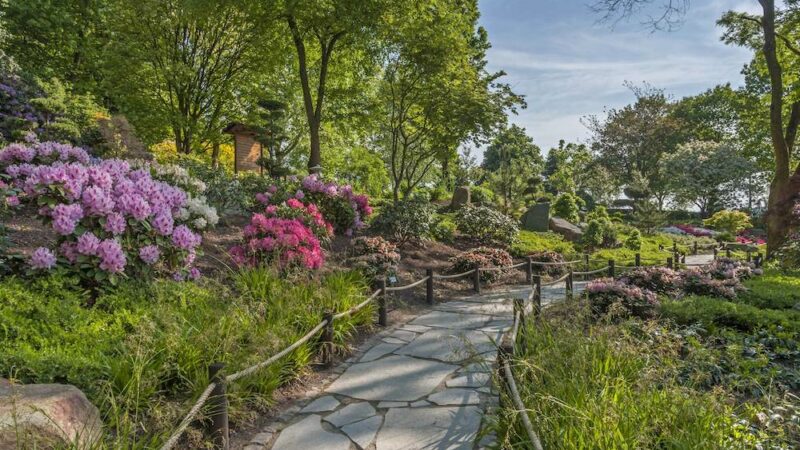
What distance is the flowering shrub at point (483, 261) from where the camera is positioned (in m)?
9.27

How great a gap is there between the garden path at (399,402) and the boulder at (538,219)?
12.8 metres

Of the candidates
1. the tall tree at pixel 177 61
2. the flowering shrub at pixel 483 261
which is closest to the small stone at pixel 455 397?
the flowering shrub at pixel 483 261

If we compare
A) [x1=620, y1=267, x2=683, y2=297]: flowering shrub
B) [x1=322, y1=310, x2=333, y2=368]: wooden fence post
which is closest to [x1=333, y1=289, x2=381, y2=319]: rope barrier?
[x1=322, y1=310, x2=333, y2=368]: wooden fence post

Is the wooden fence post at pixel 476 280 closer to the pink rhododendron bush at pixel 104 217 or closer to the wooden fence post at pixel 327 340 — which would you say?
the wooden fence post at pixel 327 340

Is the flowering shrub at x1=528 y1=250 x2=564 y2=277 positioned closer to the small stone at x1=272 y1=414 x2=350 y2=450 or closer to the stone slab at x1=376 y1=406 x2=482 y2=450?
the stone slab at x1=376 y1=406 x2=482 y2=450

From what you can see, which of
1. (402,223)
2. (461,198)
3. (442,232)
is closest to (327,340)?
(402,223)

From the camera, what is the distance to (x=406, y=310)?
6668 millimetres

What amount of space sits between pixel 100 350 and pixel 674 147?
43080mm

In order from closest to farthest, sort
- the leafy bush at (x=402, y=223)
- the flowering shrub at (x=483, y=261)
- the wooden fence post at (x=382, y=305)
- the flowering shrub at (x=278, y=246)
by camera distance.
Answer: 1. the wooden fence post at (x=382, y=305)
2. the flowering shrub at (x=278, y=246)
3. the flowering shrub at (x=483, y=261)
4. the leafy bush at (x=402, y=223)

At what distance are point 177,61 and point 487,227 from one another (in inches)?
432

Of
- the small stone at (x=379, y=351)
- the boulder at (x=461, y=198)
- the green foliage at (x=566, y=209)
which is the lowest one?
the small stone at (x=379, y=351)

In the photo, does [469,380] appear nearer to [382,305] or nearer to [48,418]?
[382,305]

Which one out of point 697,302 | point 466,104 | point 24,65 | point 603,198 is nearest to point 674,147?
point 603,198

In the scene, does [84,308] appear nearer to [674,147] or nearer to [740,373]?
[740,373]
